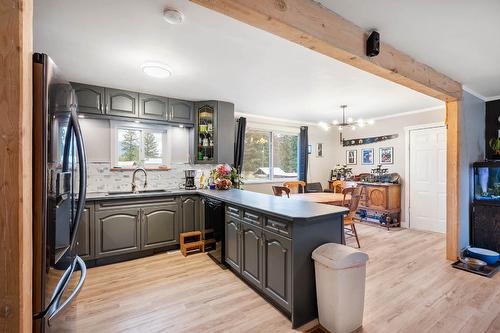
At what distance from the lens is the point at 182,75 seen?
2977 mm

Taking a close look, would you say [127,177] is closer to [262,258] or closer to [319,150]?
[262,258]

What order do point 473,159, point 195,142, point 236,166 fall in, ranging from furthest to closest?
point 236,166 → point 195,142 → point 473,159

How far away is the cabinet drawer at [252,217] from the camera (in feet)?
7.61

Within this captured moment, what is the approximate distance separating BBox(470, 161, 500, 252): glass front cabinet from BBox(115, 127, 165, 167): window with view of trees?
4.92 metres

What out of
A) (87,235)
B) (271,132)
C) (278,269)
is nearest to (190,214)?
(87,235)

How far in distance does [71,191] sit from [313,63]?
2470 millimetres

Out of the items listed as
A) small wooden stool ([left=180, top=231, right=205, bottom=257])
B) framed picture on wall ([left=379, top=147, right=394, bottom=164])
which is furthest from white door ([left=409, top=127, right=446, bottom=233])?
small wooden stool ([left=180, top=231, right=205, bottom=257])

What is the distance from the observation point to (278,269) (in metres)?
2.06

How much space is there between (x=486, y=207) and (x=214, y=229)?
387cm

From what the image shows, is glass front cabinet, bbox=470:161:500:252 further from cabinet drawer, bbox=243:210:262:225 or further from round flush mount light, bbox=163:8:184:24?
round flush mount light, bbox=163:8:184:24

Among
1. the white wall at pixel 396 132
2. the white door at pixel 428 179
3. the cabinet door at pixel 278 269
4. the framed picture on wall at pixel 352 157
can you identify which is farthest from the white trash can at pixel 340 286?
the framed picture on wall at pixel 352 157

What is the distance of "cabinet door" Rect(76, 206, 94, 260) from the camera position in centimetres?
298

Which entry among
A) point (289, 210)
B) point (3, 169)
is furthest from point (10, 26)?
point (289, 210)

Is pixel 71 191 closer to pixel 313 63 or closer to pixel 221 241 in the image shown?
pixel 221 241
